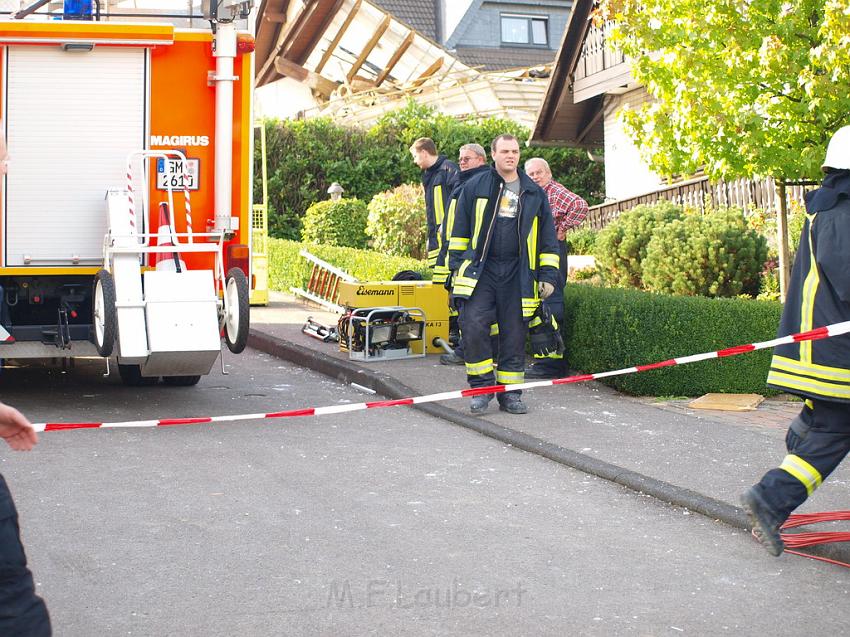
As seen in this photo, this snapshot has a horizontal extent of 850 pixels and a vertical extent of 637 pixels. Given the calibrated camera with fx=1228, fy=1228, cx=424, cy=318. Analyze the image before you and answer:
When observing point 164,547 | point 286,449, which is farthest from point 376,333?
point 164,547

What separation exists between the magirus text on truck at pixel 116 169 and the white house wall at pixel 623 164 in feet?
46.5

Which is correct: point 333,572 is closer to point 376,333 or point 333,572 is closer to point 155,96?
point 155,96

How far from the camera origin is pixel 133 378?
10773mm

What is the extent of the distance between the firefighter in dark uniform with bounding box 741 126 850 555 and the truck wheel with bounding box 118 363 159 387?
255 inches

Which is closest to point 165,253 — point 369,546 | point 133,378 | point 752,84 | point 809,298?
point 133,378

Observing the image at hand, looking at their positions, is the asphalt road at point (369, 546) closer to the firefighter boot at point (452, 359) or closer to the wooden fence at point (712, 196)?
the firefighter boot at point (452, 359)

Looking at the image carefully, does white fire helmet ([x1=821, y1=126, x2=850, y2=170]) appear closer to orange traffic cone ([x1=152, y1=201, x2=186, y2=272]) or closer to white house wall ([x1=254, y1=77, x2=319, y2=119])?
orange traffic cone ([x1=152, y1=201, x2=186, y2=272])

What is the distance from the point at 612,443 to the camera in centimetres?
787

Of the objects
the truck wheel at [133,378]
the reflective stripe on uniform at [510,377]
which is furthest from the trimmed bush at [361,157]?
the reflective stripe on uniform at [510,377]

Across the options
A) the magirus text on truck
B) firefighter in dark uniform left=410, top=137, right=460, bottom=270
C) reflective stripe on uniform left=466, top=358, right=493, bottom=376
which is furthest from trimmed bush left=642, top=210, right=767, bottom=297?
the magirus text on truck

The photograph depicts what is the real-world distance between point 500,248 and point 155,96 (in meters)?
3.04

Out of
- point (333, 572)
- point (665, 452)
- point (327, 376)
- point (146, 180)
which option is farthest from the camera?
point (327, 376)

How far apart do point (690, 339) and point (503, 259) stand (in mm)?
1826

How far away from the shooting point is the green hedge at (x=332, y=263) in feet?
51.7
